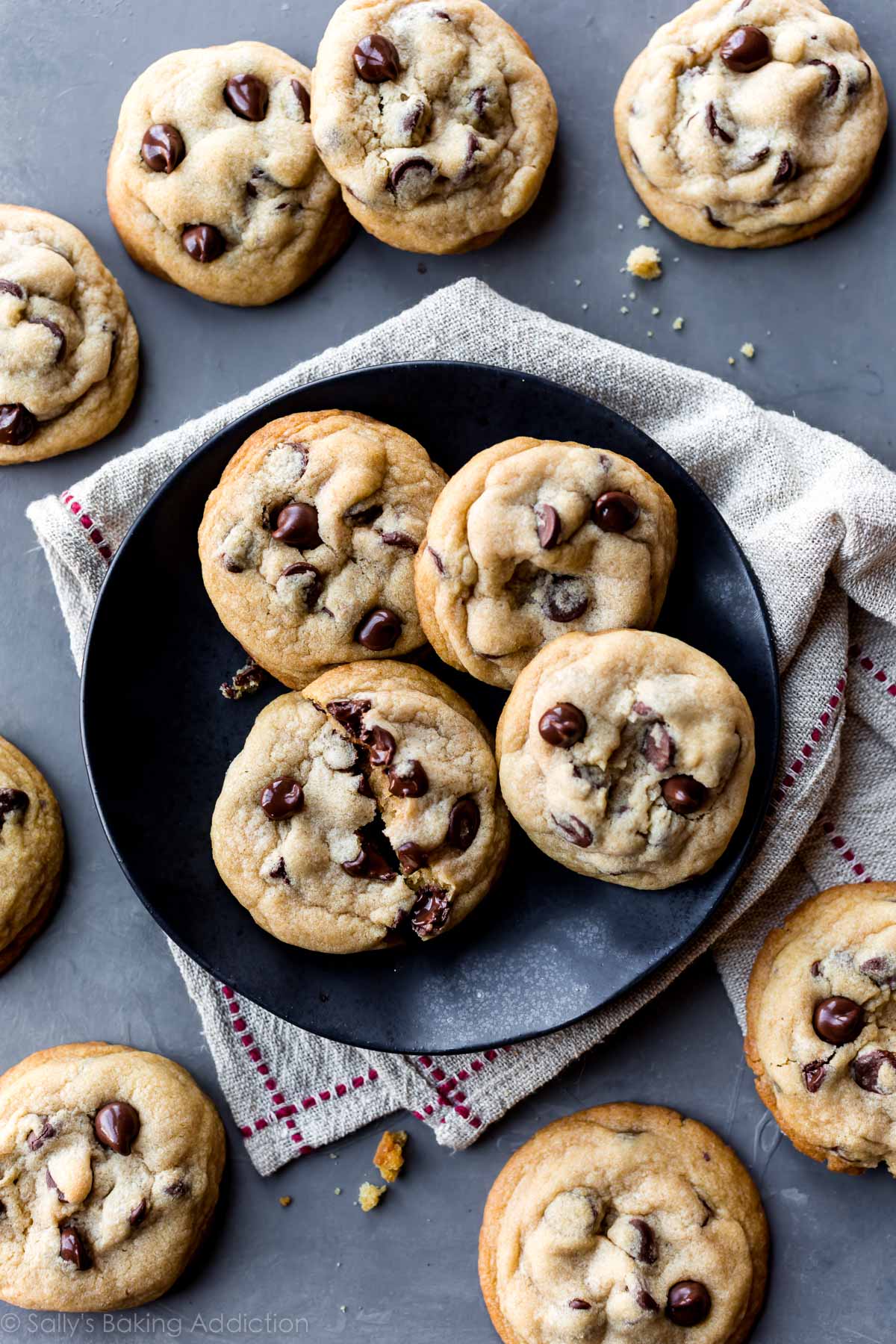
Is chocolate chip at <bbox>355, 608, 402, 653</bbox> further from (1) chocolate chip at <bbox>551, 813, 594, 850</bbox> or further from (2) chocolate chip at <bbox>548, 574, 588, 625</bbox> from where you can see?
(1) chocolate chip at <bbox>551, 813, 594, 850</bbox>

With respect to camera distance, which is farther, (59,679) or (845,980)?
(59,679)

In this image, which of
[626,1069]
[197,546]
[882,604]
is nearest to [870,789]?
[882,604]

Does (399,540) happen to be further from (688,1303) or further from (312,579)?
(688,1303)

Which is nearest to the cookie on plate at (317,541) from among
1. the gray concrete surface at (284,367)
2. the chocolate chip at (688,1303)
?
the gray concrete surface at (284,367)

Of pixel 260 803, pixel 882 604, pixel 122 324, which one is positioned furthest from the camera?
pixel 122 324

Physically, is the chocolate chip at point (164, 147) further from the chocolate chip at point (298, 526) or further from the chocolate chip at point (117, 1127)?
the chocolate chip at point (117, 1127)

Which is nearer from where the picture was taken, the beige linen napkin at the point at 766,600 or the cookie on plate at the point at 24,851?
the beige linen napkin at the point at 766,600

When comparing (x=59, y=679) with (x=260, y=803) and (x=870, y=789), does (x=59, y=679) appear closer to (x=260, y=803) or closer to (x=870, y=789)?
(x=260, y=803)

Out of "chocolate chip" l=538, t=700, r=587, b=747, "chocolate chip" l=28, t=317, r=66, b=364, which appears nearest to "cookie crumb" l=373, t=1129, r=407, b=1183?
"chocolate chip" l=538, t=700, r=587, b=747
